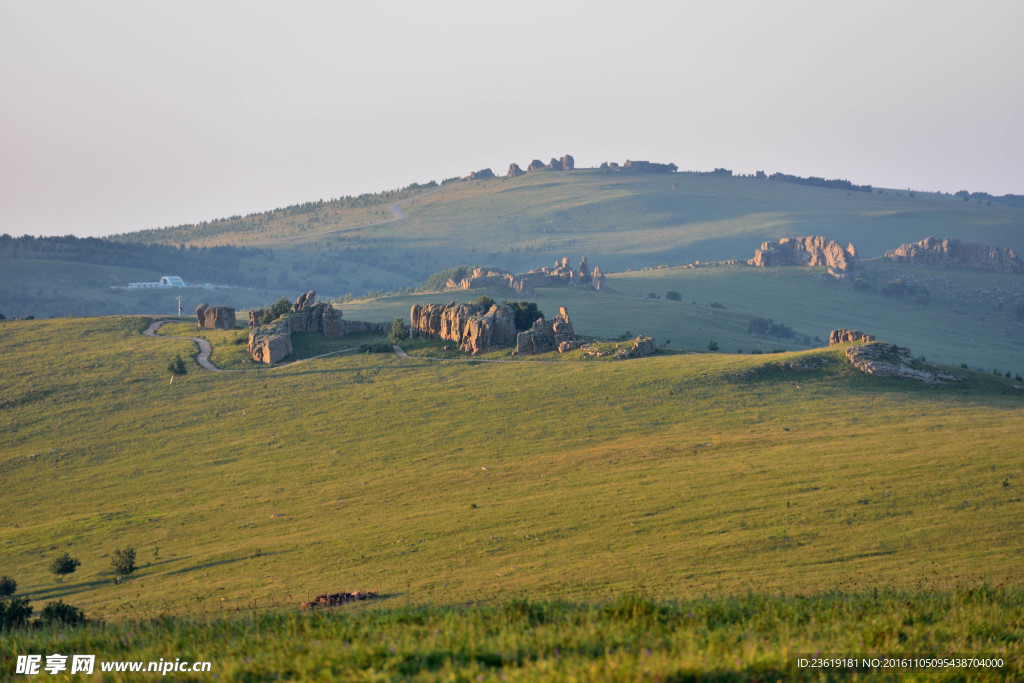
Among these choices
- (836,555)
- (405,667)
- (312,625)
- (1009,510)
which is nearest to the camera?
(405,667)

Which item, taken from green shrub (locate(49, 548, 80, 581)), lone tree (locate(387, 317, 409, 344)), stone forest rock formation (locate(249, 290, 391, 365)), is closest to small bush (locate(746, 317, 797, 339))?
lone tree (locate(387, 317, 409, 344))

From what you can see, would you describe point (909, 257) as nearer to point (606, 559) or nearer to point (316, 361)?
point (316, 361)

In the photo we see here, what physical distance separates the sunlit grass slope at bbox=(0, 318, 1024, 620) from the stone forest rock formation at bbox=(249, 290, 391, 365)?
5016 mm

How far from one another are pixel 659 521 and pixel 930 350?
105 meters

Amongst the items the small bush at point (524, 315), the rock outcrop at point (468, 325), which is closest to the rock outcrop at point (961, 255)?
the small bush at point (524, 315)

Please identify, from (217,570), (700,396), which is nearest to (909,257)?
(700,396)

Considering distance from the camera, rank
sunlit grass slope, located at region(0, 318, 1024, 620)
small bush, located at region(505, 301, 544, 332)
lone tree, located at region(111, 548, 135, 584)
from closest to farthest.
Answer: sunlit grass slope, located at region(0, 318, 1024, 620) → lone tree, located at region(111, 548, 135, 584) → small bush, located at region(505, 301, 544, 332)

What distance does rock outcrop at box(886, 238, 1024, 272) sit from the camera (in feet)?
525

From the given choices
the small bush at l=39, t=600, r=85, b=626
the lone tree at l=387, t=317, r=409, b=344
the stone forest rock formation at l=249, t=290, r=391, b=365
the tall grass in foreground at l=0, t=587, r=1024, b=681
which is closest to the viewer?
the tall grass in foreground at l=0, t=587, r=1024, b=681

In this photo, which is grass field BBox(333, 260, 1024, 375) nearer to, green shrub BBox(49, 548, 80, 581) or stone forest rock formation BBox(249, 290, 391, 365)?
stone forest rock formation BBox(249, 290, 391, 365)

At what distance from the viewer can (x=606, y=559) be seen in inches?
905

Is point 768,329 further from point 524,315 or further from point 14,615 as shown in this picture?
point 14,615

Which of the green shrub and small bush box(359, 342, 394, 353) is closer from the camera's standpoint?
the green shrub

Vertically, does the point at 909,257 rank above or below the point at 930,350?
above
